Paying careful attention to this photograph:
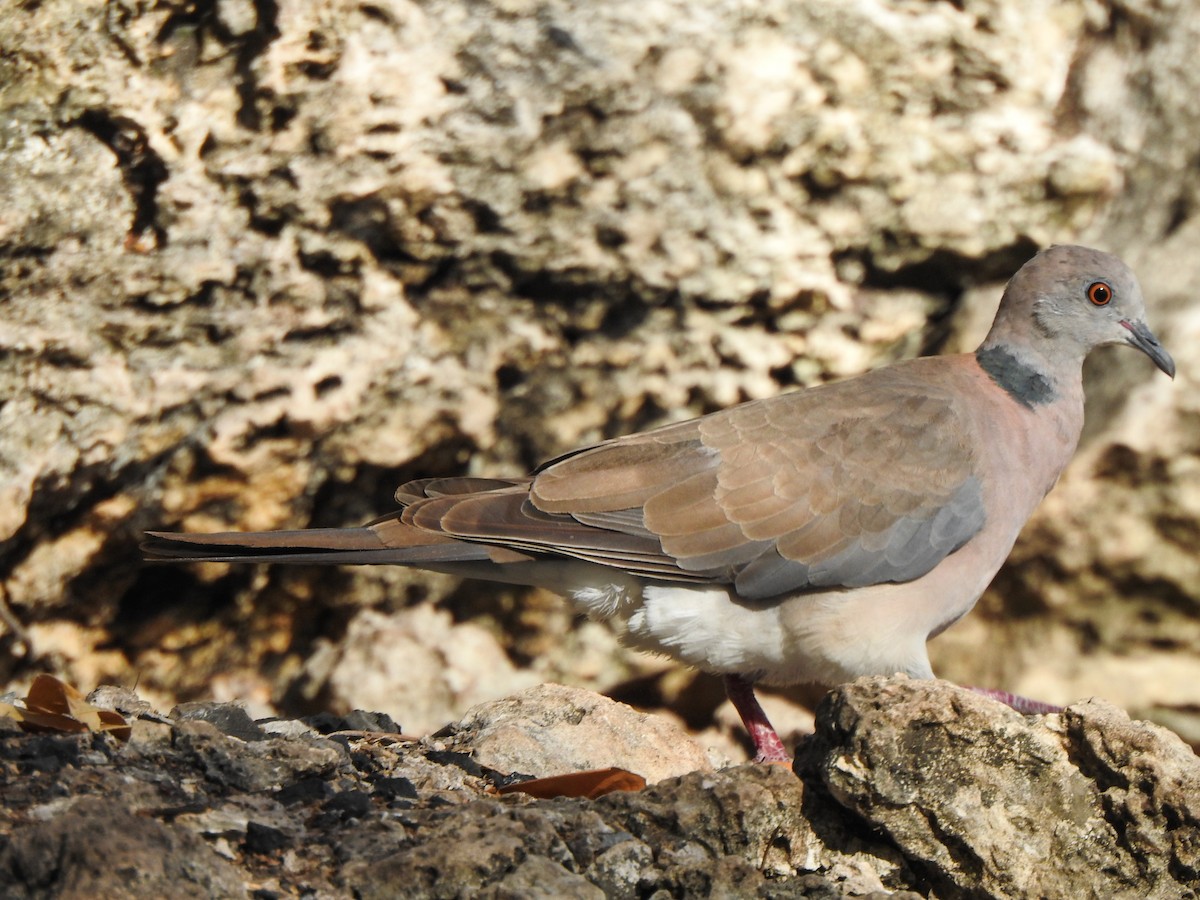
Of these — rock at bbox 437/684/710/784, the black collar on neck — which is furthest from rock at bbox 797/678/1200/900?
the black collar on neck

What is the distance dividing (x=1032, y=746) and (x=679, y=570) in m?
1.57

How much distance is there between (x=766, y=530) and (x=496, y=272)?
1.70m

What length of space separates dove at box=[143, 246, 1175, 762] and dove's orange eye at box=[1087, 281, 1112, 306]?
58cm

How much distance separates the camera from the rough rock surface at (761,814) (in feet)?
9.09

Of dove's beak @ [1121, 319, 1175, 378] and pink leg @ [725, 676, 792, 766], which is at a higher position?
dove's beak @ [1121, 319, 1175, 378]

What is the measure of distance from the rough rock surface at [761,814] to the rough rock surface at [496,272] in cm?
195

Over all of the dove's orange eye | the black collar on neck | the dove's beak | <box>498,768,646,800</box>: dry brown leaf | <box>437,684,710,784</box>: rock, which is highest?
the dove's orange eye

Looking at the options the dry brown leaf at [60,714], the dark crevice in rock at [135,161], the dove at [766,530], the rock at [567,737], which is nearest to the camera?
the dry brown leaf at [60,714]

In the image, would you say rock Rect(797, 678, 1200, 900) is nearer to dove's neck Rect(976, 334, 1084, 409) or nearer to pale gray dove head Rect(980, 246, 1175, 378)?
dove's neck Rect(976, 334, 1084, 409)

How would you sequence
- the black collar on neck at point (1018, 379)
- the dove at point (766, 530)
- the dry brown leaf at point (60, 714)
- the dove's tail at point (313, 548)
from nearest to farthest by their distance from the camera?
the dry brown leaf at point (60, 714), the dove's tail at point (313, 548), the dove at point (766, 530), the black collar on neck at point (1018, 379)

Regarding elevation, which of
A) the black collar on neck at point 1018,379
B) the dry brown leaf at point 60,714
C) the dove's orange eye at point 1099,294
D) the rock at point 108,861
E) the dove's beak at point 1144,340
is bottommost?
the dry brown leaf at point 60,714

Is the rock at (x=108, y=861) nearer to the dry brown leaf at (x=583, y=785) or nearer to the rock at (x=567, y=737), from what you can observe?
the dry brown leaf at (x=583, y=785)

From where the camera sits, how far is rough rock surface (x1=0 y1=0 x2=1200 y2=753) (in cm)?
483

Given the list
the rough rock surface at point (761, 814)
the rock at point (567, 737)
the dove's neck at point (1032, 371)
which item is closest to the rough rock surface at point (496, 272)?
the dove's neck at point (1032, 371)
